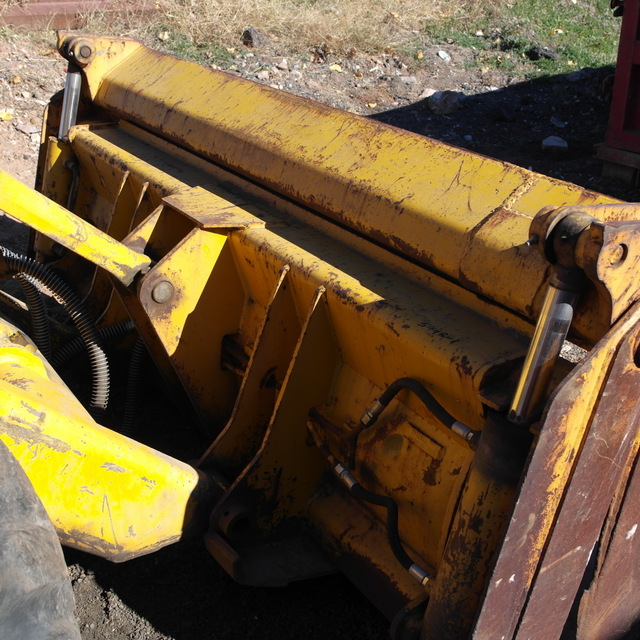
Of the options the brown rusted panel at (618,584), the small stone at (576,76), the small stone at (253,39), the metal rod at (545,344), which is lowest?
the brown rusted panel at (618,584)

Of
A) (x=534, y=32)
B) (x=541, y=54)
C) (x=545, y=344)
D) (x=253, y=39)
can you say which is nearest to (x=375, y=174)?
(x=545, y=344)

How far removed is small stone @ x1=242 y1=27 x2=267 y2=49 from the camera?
27.1 feet

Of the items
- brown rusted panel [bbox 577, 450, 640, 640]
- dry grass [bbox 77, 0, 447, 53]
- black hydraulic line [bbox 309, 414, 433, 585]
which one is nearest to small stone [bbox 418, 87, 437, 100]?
dry grass [bbox 77, 0, 447, 53]

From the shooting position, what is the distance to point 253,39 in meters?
8.25

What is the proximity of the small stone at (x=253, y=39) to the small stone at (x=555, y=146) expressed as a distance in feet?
10.4

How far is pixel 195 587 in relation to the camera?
2383 millimetres

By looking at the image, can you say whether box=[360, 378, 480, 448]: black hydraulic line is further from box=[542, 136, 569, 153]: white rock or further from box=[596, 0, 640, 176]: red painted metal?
box=[542, 136, 569, 153]: white rock

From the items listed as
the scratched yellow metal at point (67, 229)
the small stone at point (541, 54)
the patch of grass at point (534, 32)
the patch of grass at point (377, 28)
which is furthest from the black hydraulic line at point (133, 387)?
the small stone at point (541, 54)

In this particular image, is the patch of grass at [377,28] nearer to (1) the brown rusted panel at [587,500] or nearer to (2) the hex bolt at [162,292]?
(2) the hex bolt at [162,292]

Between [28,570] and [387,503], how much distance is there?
36.5 inches

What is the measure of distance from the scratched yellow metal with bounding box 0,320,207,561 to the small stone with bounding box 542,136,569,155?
18.3ft

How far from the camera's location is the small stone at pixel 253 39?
826 centimetres

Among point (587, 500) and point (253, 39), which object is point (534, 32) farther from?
point (587, 500)

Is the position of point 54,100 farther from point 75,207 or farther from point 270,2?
point 270,2
